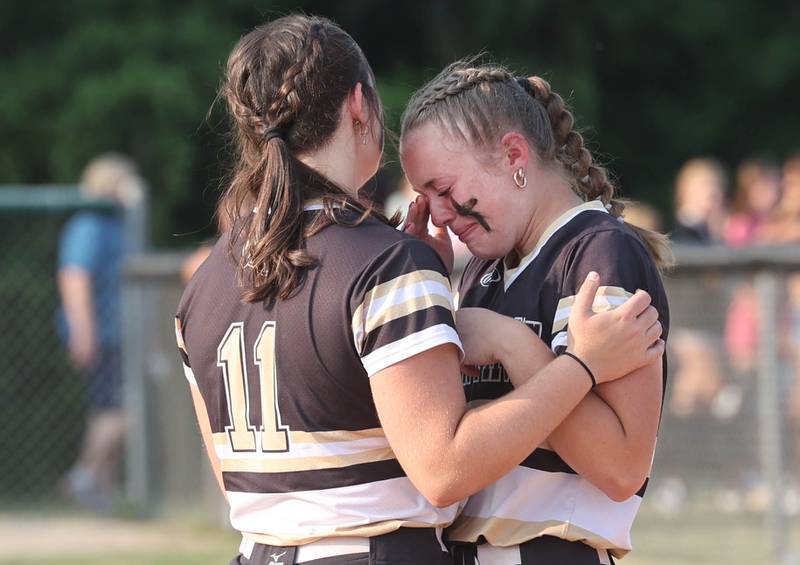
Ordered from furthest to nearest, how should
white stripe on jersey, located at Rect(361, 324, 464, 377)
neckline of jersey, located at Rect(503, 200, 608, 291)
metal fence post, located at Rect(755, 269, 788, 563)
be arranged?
metal fence post, located at Rect(755, 269, 788, 563), neckline of jersey, located at Rect(503, 200, 608, 291), white stripe on jersey, located at Rect(361, 324, 464, 377)

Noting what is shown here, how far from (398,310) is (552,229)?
1.55ft

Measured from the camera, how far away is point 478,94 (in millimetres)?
2594

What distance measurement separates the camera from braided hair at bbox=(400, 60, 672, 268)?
2.57 m

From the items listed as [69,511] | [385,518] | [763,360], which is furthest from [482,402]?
[69,511]

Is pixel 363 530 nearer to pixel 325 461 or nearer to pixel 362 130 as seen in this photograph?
pixel 325 461

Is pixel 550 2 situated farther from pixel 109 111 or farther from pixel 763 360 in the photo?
pixel 763 360

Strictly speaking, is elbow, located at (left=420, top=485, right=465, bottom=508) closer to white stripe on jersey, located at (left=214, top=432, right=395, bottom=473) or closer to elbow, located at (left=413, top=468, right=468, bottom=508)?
elbow, located at (left=413, top=468, right=468, bottom=508)

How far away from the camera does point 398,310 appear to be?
2.26 meters

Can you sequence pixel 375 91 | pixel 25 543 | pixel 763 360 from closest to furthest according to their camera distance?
pixel 375 91
pixel 763 360
pixel 25 543

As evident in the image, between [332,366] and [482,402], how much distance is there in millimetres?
363

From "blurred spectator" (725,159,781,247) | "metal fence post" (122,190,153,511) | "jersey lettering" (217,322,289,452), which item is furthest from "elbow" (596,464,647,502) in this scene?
"blurred spectator" (725,159,781,247)

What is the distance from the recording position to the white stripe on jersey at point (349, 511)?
2350 mm

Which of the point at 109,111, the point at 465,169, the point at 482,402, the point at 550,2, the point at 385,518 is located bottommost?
the point at 385,518

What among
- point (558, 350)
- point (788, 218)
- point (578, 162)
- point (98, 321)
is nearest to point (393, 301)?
point (558, 350)
